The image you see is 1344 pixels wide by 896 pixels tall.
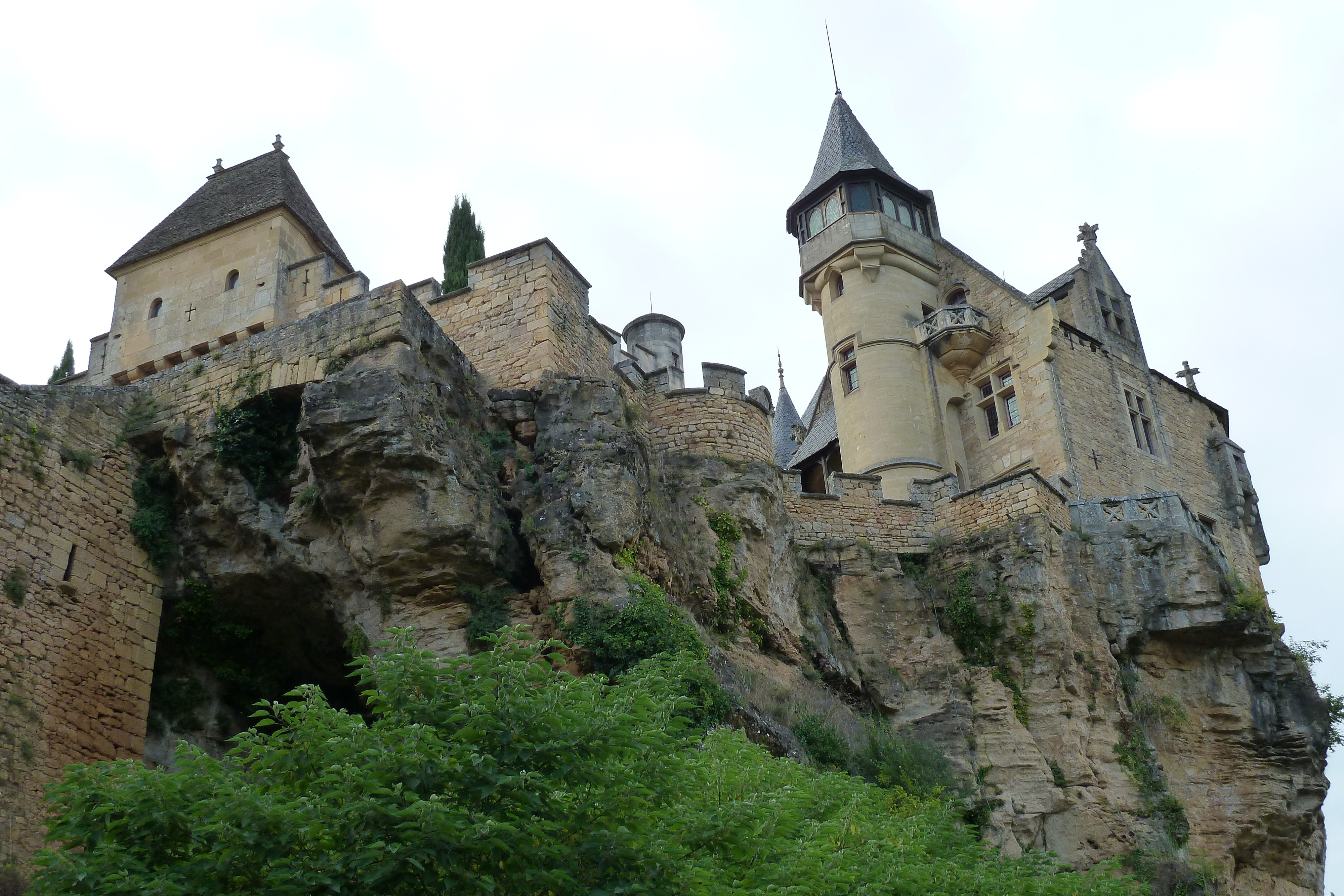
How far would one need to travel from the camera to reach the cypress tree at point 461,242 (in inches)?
1289

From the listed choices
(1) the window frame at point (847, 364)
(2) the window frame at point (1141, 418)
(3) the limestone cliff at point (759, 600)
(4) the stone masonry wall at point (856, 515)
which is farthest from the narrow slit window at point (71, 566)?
(2) the window frame at point (1141, 418)

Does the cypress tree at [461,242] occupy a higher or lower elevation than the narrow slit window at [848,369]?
higher

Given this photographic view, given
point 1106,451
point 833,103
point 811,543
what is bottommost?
point 811,543

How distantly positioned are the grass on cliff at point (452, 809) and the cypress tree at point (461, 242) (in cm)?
2092

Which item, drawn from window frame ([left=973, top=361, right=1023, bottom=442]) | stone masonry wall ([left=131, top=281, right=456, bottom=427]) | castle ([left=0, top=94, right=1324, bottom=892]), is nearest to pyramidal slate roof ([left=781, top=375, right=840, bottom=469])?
castle ([left=0, top=94, right=1324, bottom=892])

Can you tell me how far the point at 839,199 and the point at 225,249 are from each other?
572 inches

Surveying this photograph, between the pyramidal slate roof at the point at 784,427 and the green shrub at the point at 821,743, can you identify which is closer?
the green shrub at the point at 821,743

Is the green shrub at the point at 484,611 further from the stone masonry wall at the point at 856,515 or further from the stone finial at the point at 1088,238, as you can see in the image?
the stone finial at the point at 1088,238

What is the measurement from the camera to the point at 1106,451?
3025 centimetres

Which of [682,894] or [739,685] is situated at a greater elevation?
[739,685]

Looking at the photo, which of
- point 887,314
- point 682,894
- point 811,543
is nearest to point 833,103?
point 887,314

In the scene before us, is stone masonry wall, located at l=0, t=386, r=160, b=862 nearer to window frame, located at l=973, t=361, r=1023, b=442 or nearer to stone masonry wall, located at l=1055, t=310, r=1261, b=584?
window frame, located at l=973, t=361, r=1023, b=442

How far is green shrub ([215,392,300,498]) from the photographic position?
19.3 metres

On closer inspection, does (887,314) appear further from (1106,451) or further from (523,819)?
(523,819)
